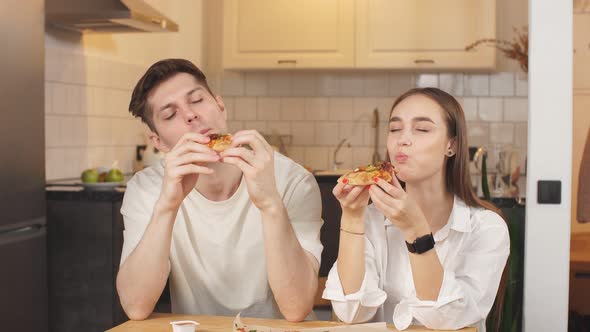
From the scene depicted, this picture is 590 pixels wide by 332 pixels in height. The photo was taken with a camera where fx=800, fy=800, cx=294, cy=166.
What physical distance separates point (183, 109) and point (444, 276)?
0.78 metres

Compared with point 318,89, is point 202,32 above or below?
above

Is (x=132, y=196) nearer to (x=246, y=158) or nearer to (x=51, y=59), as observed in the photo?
(x=246, y=158)

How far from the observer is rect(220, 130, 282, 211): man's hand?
1.81m

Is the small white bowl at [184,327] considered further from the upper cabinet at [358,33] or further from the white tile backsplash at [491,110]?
the white tile backsplash at [491,110]

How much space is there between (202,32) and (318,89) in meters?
0.85

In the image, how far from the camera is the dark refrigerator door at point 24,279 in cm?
276

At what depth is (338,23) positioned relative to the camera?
15.7 feet

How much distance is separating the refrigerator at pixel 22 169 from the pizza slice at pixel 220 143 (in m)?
1.15

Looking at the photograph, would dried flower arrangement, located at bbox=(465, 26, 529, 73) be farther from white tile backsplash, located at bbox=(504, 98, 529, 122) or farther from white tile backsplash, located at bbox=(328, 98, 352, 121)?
white tile backsplash, located at bbox=(328, 98, 352, 121)

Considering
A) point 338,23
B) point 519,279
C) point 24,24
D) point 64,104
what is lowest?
point 519,279

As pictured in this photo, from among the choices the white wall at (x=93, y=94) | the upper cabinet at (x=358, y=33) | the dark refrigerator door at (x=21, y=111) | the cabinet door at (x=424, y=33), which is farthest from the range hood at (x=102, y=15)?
the cabinet door at (x=424, y=33)

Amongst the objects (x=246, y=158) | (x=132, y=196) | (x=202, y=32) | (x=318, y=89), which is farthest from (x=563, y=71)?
(x=202, y=32)

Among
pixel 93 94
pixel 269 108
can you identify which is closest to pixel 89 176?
pixel 93 94

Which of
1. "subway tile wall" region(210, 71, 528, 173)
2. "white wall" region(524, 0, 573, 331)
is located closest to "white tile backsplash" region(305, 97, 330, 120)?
"subway tile wall" region(210, 71, 528, 173)
